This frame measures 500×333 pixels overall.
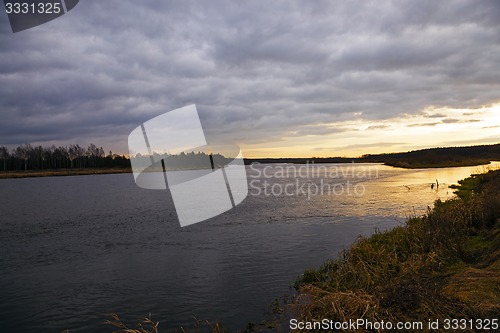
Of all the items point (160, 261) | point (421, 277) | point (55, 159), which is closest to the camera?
point (421, 277)

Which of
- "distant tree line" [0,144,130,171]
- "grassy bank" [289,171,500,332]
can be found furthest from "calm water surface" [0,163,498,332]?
"distant tree line" [0,144,130,171]

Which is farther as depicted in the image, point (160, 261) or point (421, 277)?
point (160, 261)

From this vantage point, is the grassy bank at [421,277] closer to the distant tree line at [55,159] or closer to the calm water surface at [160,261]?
the calm water surface at [160,261]

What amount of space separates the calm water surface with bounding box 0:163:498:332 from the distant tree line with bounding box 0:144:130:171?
110879 mm

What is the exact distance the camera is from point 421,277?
852cm

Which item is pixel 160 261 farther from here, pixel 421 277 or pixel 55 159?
pixel 55 159

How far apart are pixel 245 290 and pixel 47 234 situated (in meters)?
14.7

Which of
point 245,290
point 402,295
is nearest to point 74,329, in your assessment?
point 245,290

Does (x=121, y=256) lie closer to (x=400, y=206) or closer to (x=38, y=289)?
(x=38, y=289)

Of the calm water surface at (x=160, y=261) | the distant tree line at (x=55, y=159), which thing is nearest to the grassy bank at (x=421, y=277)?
the calm water surface at (x=160, y=261)

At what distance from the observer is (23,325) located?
30.6 ft

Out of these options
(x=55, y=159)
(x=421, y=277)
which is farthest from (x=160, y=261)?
(x=55, y=159)

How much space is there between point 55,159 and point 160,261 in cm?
13628

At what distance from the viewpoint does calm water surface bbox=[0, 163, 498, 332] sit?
9961 millimetres
